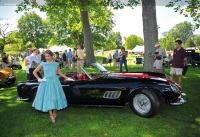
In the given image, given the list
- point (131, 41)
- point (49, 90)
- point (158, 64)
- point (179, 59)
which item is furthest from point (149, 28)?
point (131, 41)

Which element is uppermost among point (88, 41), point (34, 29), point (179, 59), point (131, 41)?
point (34, 29)

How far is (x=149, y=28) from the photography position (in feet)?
34.5

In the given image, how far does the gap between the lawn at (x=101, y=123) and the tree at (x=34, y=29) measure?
68117mm

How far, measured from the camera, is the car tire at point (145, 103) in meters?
5.15

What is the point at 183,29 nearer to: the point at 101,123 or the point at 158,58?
the point at 158,58

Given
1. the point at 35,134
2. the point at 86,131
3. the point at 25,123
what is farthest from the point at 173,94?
the point at 25,123

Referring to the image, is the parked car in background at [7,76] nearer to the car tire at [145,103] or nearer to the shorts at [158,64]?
the shorts at [158,64]

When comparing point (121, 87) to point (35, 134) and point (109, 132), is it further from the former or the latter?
point (35, 134)

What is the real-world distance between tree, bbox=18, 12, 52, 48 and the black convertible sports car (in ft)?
224

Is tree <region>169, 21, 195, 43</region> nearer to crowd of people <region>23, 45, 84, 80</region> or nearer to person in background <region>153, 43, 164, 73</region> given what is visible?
crowd of people <region>23, 45, 84, 80</region>

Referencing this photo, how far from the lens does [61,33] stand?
4756 cm

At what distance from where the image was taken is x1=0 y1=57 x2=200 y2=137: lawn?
4.58m

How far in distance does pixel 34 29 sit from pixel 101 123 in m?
72.1

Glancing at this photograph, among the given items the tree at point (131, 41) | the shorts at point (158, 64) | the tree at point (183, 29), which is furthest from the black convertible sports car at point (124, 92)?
the tree at point (183, 29)
